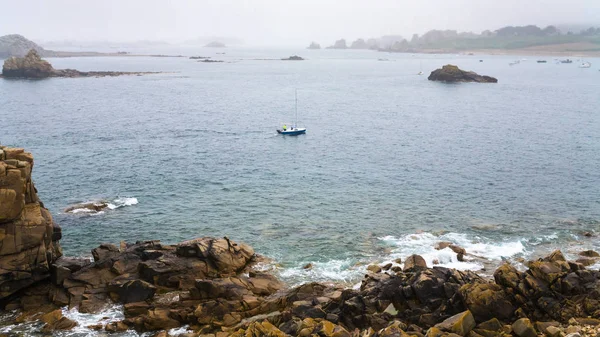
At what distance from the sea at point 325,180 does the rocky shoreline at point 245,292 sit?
8.35 ft

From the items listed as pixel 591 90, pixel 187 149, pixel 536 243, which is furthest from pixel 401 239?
pixel 591 90

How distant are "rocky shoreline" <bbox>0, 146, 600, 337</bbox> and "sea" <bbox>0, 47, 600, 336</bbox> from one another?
2545 millimetres

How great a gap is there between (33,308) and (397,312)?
28572mm

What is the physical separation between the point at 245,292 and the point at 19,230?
62.6ft

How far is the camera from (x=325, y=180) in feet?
254

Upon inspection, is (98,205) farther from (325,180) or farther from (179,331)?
(325,180)

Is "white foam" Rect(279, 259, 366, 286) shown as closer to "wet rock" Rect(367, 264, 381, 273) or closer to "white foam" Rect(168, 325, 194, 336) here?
"wet rock" Rect(367, 264, 381, 273)

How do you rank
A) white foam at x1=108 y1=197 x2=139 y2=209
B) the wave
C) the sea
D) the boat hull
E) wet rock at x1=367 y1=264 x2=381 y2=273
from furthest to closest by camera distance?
the boat hull → white foam at x1=108 y1=197 x2=139 y2=209 → the wave → the sea → wet rock at x1=367 y1=264 x2=381 y2=273

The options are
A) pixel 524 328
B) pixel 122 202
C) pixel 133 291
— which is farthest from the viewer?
pixel 122 202

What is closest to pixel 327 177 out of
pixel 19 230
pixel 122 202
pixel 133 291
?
pixel 122 202

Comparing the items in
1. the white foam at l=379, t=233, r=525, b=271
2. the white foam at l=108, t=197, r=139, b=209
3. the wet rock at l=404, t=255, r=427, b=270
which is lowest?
the white foam at l=379, t=233, r=525, b=271

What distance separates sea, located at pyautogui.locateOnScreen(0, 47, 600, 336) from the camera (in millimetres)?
54625

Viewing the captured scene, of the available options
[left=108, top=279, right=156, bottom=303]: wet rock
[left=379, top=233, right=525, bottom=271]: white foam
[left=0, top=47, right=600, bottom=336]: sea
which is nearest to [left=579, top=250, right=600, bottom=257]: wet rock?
[left=0, top=47, right=600, bottom=336]: sea

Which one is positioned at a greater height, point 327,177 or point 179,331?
point 327,177
